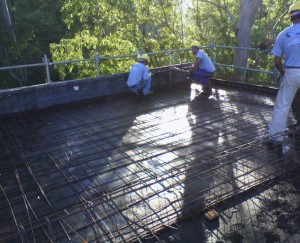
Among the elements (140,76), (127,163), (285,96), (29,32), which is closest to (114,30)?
(29,32)

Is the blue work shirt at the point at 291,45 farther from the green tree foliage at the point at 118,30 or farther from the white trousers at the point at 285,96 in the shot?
the green tree foliage at the point at 118,30

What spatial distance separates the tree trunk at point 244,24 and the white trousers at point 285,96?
633 centimetres

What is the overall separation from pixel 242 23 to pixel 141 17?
5963mm

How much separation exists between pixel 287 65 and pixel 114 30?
13025 mm

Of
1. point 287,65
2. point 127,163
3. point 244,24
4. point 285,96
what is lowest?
point 127,163

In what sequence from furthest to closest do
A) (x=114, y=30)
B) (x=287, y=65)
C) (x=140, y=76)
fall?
(x=114, y=30) → (x=140, y=76) → (x=287, y=65)

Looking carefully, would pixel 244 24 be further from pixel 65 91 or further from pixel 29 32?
pixel 29 32

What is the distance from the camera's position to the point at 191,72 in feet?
24.7

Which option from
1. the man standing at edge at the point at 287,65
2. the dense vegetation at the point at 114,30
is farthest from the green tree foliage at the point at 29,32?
the man standing at edge at the point at 287,65

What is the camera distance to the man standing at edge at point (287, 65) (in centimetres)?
387

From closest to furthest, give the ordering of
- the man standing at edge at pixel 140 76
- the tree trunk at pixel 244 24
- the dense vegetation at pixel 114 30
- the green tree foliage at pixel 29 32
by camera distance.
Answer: the man standing at edge at pixel 140 76 < the tree trunk at pixel 244 24 < the dense vegetation at pixel 114 30 < the green tree foliage at pixel 29 32

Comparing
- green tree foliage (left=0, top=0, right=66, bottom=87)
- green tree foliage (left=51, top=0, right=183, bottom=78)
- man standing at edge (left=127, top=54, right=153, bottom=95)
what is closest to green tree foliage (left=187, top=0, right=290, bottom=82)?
green tree foliage (left=51, top=0, right=183, bottom=78)

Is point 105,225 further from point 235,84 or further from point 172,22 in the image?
point 172,22

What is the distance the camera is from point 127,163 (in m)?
4.12
